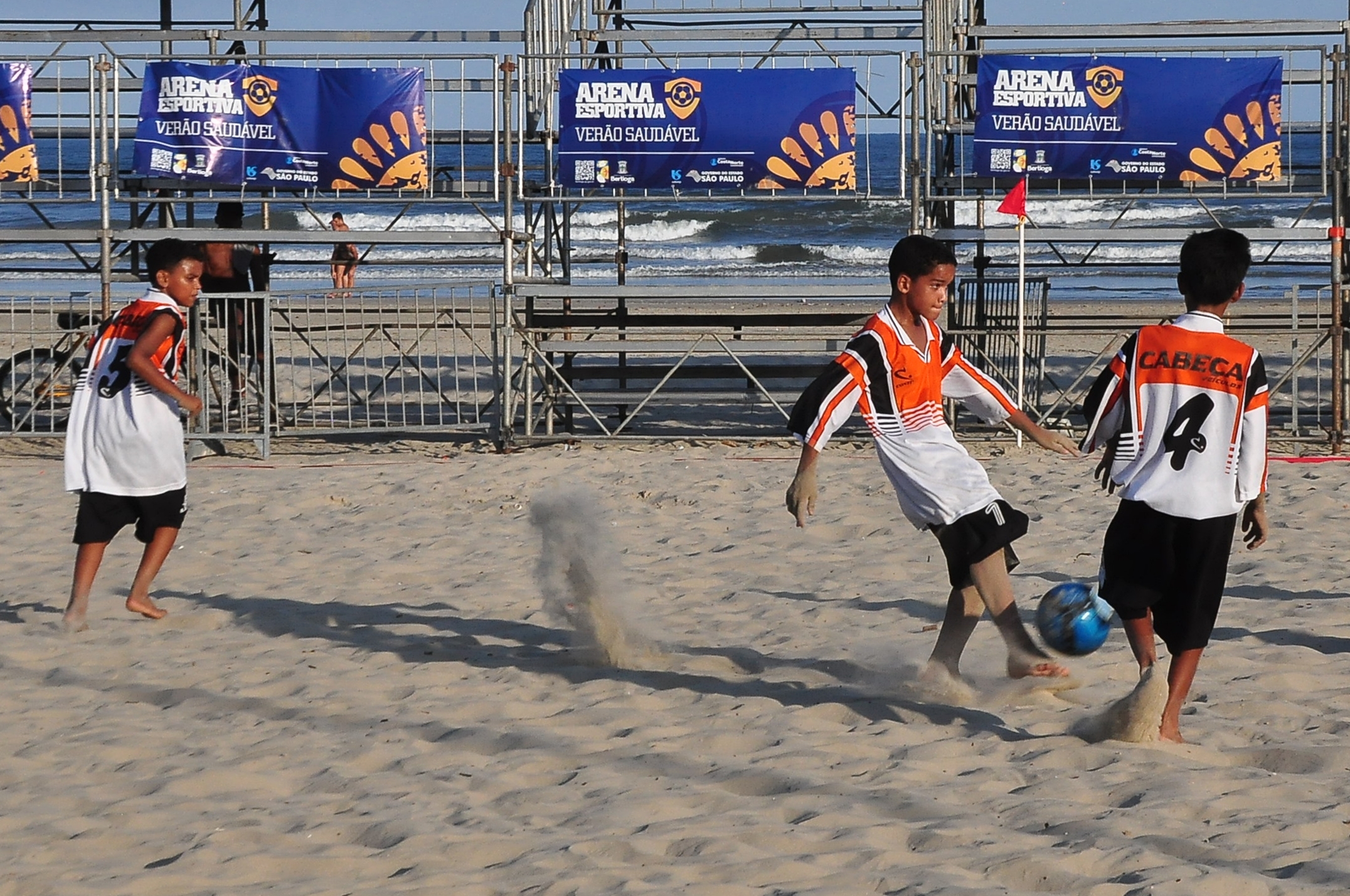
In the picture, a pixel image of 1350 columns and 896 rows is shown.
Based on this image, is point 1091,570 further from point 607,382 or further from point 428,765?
point 607,382

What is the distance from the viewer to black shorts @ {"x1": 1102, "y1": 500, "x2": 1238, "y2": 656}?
4.40 m

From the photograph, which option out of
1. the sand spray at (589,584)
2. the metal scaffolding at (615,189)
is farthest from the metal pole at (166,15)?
the sand spray at (589,584)

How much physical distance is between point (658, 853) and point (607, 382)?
12.0 metres

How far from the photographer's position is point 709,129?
37.0 feet

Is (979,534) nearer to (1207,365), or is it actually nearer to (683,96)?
(1207,365)

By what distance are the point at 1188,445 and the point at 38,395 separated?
10340 mm

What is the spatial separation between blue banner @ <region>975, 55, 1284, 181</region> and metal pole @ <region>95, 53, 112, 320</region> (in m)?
6.42

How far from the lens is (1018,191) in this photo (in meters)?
10.8

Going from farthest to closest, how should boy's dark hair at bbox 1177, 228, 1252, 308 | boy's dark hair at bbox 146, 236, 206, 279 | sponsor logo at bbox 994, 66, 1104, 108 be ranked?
sponsor logo at bbox 994, 66, 1104, 108, boy's dark hair at bbox 146, 236, 206, 279, boy's dark hair at bbox 1177, 228, 1252, 308

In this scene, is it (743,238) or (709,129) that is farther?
(743,238)

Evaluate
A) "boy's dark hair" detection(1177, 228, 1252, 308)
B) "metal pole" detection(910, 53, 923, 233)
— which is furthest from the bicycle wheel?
"boy's dark hair" detection(1177, 228, 1252, 308)

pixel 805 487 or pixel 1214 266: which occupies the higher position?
pixel 1214 266

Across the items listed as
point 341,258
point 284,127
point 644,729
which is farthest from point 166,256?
point 341,258

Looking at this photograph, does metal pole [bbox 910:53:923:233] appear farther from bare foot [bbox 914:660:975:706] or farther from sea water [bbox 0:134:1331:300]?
sea water [bbox 0:134:1331:300]
